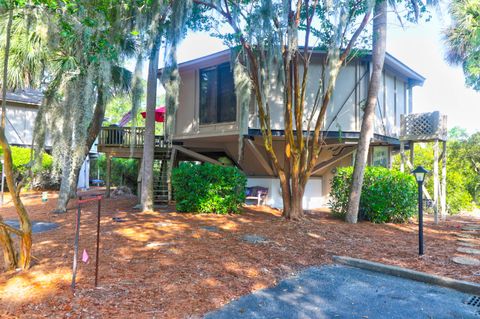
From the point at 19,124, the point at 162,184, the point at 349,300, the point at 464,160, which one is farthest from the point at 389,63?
the point at 19,124

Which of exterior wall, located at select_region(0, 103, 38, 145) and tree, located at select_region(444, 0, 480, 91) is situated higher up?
tree, located at select_region(444, 0, 480, 91)

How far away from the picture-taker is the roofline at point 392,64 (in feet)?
31.5

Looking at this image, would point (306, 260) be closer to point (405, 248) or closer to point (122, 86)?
point (405, 248)

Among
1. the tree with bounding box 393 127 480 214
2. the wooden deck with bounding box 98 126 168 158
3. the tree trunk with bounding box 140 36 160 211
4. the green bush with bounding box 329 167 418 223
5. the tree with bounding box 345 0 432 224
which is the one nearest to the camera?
the tree with bounding box 345 0 432 224

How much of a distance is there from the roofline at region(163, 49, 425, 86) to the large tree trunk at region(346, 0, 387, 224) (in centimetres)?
171

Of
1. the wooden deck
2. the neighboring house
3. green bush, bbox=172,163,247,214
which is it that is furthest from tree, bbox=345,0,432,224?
the neighboring house

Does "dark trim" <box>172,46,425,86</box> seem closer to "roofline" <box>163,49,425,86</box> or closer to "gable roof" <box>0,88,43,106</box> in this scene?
"roofline" <box>163,49,425,86</box>

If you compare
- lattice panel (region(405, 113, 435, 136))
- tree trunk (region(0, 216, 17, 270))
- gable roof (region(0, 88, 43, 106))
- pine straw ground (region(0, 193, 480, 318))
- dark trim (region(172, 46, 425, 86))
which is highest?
gable roof (region(0, 88, 43, 106))

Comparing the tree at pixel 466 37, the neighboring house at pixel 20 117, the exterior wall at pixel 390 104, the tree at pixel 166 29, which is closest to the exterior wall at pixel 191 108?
the tree at pixel 166 29

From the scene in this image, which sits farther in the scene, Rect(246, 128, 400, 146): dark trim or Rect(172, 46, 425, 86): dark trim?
Rect(172, 46, 425, 86): dark trim

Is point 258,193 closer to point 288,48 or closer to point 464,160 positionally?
point 288,48

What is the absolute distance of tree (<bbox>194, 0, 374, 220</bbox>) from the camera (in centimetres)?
668

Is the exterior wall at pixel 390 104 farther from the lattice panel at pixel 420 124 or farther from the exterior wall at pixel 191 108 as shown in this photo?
the exterior wall at pixel 191 108

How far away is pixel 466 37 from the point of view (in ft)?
33.0
